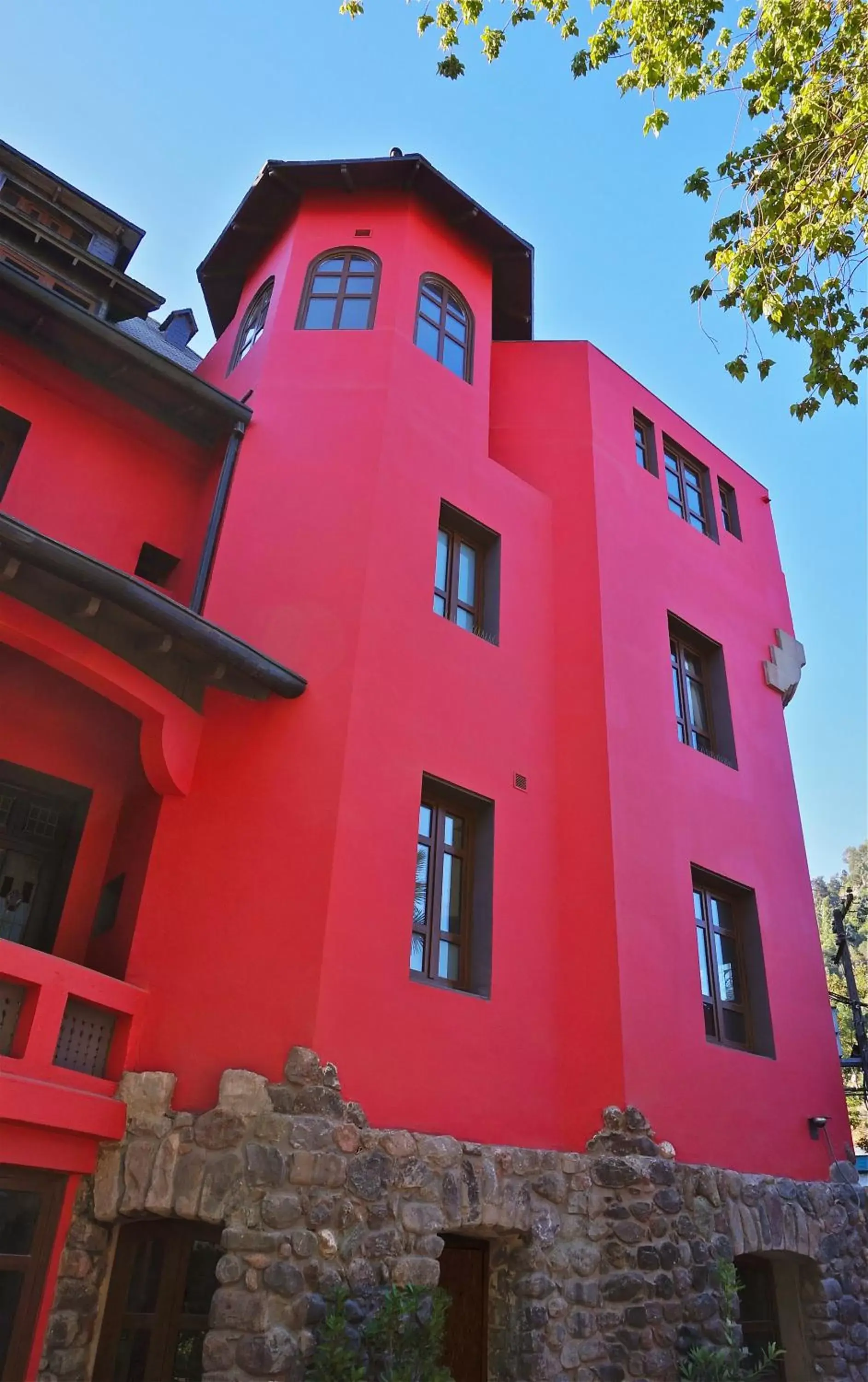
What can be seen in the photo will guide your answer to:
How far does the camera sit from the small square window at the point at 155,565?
9531 millimetres

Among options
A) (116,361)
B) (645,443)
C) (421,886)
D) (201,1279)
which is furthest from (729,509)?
(201,1279)

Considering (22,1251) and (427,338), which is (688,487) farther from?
(22,1251)

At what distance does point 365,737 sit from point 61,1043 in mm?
3064

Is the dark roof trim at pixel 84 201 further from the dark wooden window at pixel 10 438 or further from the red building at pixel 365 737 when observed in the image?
the dark wooden window at pixel 10 438

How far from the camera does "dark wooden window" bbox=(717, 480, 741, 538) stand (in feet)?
42.8

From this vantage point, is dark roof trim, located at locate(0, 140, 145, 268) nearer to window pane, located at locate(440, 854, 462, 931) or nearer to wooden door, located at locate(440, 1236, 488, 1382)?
window pane, located at locate(440, 854, 462, 931)

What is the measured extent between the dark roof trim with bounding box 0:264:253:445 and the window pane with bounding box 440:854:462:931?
16.0 feet

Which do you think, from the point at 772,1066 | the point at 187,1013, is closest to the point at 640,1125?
the point at 772,1066

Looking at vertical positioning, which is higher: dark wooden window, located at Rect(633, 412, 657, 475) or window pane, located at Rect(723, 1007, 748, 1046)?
dark wooden window, located at Rect(633, 412, 657, 475)

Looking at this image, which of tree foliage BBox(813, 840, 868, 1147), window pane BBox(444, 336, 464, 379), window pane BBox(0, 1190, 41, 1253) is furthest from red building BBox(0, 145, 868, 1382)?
tree foliage BBox(813, 840, 868, 1147)

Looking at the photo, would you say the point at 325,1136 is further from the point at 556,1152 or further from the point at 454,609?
the point at 454,609

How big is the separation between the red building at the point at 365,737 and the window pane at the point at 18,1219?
0.06ft

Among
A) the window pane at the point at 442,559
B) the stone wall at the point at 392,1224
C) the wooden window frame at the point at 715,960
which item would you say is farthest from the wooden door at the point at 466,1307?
the window pane at the point at 442,559

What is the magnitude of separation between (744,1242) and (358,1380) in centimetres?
403
